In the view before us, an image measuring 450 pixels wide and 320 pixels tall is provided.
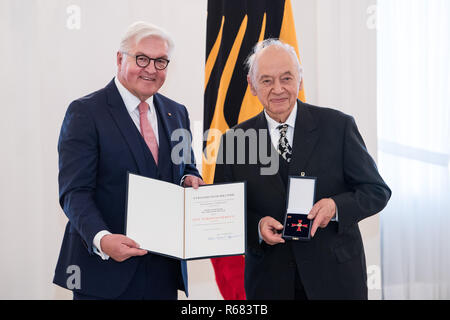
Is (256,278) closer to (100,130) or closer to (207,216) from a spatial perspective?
(207,216)

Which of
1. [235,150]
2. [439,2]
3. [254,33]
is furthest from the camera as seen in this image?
[439,2]

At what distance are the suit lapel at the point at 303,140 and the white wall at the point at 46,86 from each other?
1941 mm

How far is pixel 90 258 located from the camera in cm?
205

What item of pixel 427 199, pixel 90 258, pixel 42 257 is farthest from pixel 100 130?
pixel 427 199

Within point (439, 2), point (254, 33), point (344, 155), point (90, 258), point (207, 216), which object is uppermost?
point (439, 2)

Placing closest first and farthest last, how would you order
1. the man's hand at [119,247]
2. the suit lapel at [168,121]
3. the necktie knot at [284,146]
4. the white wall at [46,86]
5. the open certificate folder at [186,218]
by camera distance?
the man's hand at [119,247]
the open certificate folder at [186,218]
the necktie knot at [284,146]
the suit lapel at [168,121]
the white wall at [46,86]

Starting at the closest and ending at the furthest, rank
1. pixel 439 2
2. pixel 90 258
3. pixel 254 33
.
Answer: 1. pixel 90 258
2. pixel 254 33
3. pixel 439 2

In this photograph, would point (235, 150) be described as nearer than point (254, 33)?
Yes

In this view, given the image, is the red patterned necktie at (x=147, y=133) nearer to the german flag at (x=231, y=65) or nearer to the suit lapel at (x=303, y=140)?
the suit lapel at (x=303, y=140)

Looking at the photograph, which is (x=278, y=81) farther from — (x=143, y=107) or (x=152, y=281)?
(x=152, y=281)

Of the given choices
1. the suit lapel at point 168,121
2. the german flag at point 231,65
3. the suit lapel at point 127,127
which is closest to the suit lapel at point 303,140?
the suit lapel at point 168,121

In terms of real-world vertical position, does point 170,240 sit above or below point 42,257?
above

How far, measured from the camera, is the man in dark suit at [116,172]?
200 centimetres

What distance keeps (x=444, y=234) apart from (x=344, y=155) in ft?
8.76
